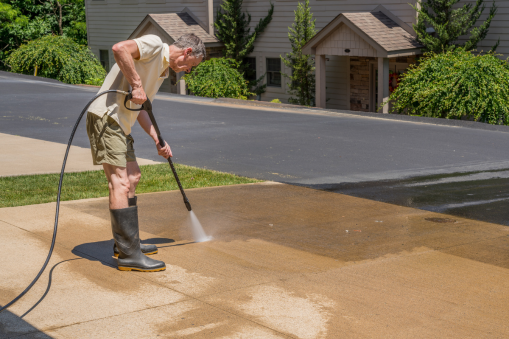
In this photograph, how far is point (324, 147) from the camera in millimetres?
12352

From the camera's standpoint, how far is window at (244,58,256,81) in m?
26.7

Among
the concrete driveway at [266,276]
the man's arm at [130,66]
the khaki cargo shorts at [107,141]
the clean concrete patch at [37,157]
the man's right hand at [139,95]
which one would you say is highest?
the man's arm at [130,66]

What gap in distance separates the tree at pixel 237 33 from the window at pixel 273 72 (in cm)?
35

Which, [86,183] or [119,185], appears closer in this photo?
[119,185]

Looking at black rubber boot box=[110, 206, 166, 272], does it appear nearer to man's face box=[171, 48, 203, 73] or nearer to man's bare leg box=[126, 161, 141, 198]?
man's bare leg box=[126, 161, 141, 198]

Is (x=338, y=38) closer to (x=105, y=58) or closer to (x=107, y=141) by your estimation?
(x=105, y=58)

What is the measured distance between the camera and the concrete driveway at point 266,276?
4.01 m

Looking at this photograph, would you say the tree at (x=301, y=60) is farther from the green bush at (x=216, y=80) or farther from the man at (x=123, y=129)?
the man at (x=123, y=129)

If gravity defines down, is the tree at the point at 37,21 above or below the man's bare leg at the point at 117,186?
above

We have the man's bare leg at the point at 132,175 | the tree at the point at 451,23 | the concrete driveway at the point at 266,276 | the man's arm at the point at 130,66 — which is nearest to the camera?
the concrete driveway at the point at 266,276

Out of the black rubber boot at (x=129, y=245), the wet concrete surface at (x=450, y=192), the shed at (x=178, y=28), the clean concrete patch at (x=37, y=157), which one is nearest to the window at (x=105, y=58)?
the shed at (x=178, y=28)

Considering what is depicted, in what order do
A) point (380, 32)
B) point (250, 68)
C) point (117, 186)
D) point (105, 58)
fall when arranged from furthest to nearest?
point (105, 58) < point (250, 68) < point (380, 32) < point (117, 186)

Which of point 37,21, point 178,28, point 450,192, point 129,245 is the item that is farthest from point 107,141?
point 37,21

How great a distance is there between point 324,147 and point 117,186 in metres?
7.70
